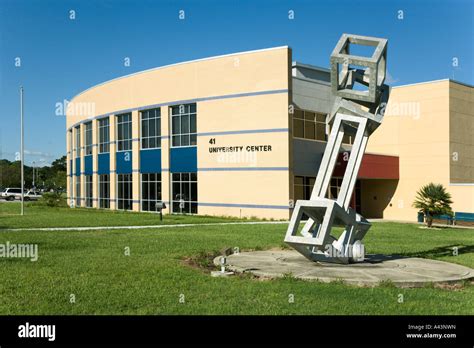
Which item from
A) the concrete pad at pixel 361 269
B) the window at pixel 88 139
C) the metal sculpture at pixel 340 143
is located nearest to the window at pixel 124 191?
the window at pixel 88 139

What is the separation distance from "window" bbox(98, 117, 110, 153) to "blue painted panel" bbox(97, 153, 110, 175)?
0.45 m

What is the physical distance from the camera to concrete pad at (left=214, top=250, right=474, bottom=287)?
9.77m

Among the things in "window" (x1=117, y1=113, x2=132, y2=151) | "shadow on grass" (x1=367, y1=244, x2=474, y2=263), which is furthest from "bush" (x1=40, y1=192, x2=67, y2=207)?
"shadow on grass" (x1=367, y1=244, x2=474, y2=263)

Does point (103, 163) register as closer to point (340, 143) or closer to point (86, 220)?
point (86, 220)

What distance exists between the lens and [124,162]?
133 ft

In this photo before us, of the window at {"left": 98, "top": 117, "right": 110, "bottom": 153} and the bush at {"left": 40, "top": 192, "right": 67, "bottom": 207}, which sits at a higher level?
the window at {"left": 98, "top": 117, "right": 110, "bottom": 153}

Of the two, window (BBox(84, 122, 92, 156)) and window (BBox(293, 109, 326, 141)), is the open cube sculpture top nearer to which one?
window (BBox(293, 109, 326, 141))

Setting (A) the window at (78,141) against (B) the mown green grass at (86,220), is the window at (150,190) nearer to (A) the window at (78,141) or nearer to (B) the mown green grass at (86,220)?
(B) the mown green grass at (86,220)

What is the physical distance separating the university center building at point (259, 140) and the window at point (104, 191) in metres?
1.54

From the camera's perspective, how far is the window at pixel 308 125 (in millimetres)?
31392

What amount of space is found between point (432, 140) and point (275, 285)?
28121 millimetres

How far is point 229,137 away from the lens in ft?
104
